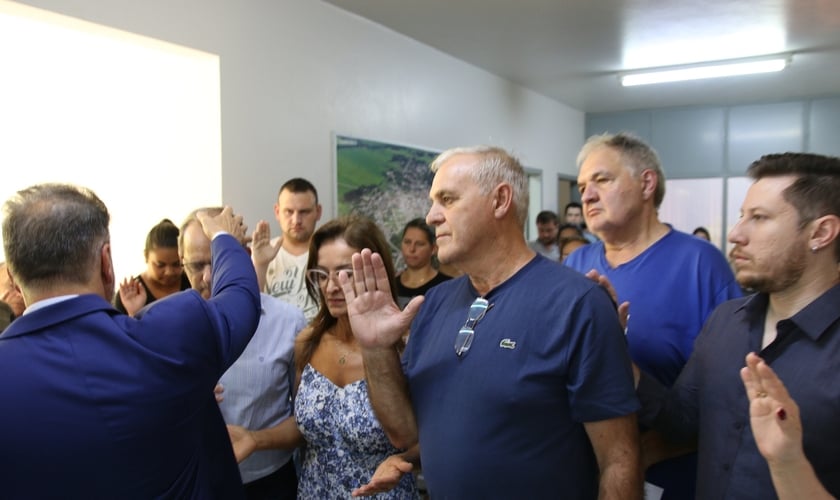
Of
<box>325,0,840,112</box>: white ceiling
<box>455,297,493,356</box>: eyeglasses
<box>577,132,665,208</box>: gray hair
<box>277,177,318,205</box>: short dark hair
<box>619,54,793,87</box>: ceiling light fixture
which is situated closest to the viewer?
<box>455,297,493,356</box>: eyeglasses

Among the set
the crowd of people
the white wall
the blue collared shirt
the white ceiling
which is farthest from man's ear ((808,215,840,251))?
the white ceiling

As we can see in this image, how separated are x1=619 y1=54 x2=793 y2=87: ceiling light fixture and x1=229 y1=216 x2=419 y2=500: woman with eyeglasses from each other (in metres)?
6.46

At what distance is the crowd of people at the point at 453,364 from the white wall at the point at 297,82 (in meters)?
1.99

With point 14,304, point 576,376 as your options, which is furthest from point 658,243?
point 14,304

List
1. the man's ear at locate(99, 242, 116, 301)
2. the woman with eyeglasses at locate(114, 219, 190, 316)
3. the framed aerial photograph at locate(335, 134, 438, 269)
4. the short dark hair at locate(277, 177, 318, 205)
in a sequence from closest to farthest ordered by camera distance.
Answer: the man's ear at locate(99, 242, 116, 301), the woman with eyeglasses at locate(114, 219, 190, 316), the short dark hair at locate(277, 177, 318, 205), the framed aerial photograph at locate(335, 134, 438, 269)

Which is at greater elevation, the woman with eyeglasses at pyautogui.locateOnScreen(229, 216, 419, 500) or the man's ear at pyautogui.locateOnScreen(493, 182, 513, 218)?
the man's ear at pyautogui.locateOnScreen(493, 182, 513, 218)

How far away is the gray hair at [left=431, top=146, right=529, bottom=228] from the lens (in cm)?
171

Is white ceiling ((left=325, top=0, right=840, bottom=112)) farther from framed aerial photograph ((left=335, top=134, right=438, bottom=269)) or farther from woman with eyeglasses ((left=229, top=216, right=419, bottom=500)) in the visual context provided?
woman with eyeglasses ((left=229, top=216, right=419, bottom=500))

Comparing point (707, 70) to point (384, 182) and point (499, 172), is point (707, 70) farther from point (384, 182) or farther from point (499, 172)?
point (499, 172)

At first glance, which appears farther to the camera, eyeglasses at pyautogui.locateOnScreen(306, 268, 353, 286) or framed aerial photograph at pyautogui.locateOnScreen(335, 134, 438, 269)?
framed aerial photograph at pyautogui.locateOnScreen(335, 134, 438, 269)

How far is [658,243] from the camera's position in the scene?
7.47ft

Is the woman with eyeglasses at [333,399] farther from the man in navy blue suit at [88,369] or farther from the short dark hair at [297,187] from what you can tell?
the short dark hair at [297,187]

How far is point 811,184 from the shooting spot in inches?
60.1

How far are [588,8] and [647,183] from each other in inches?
137
